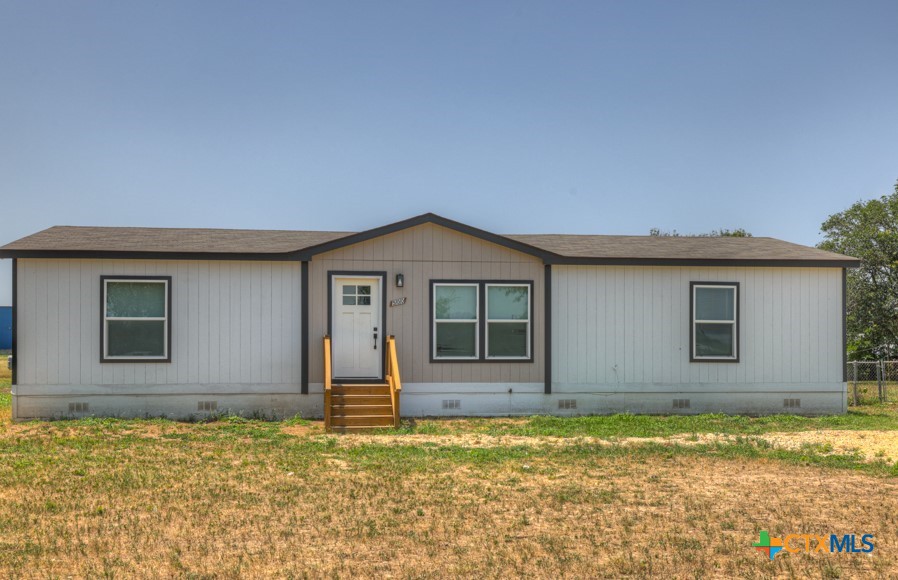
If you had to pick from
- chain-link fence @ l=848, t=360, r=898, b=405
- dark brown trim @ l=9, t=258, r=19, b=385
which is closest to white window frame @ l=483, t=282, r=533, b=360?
chain-link fence @ l=848, t=360, r=898, b=405

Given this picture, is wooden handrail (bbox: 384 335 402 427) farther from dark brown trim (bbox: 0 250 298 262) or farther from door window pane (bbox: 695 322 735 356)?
door window pane (bbox: 695 322 735 356)

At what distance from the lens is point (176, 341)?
14.1 m

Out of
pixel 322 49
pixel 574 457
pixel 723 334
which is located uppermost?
pixel 322 49

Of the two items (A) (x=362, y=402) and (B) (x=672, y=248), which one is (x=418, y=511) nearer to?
(A) (x=362, y=402)

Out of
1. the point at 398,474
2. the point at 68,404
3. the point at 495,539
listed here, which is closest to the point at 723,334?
the point at 398,474

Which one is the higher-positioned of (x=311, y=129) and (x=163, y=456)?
(x=311, y=129)

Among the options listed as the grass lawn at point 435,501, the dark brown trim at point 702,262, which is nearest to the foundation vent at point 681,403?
the grass lawn at point 435,501

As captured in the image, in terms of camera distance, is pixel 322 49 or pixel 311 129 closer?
pixel 322 49

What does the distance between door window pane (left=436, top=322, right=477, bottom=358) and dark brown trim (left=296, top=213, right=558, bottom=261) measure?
1.64 meters

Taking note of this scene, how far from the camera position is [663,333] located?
15172 mm

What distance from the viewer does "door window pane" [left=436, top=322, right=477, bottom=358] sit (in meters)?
14.6

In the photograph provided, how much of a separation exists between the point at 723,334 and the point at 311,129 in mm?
10578

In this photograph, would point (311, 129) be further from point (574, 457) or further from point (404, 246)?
point (574, 457)

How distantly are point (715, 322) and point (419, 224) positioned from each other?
6026 millimetres
